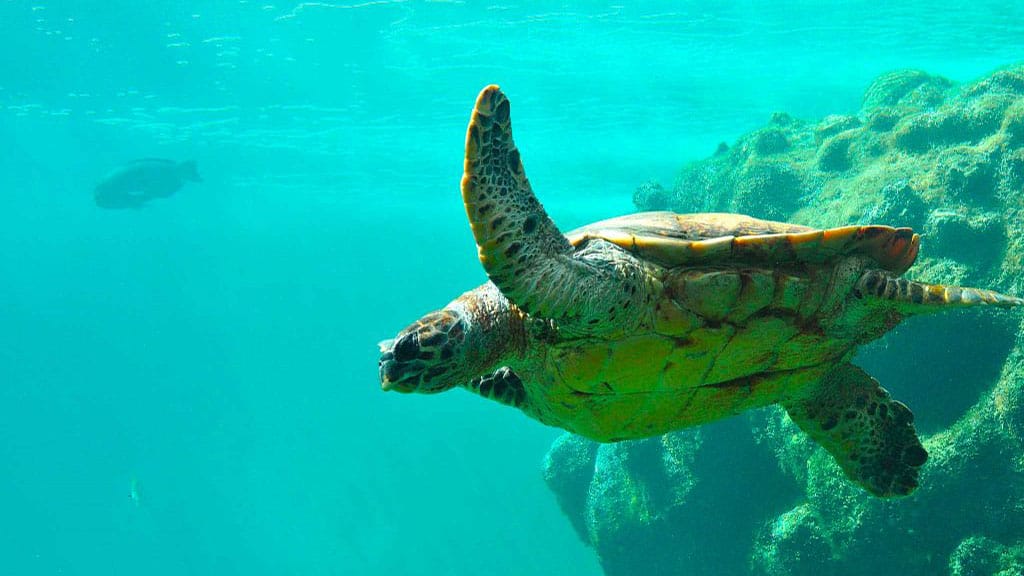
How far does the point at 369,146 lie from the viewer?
31.4m

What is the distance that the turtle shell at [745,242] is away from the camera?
3096mm

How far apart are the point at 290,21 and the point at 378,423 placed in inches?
1434

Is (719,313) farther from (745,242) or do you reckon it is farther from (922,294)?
(922,294)

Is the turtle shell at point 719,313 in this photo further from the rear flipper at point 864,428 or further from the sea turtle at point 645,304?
the rear flipper at point 864,428

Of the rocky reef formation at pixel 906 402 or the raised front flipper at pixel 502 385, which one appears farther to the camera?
the rocky reef formation at pixel 906 402

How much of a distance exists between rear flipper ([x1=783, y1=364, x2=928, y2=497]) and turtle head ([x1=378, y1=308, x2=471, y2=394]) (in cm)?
275

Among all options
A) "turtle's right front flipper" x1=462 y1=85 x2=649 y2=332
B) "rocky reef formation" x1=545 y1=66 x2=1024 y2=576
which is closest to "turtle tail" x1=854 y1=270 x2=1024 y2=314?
"turtle's right front flipper" x1=462 y1=85 x2=649 y2=332

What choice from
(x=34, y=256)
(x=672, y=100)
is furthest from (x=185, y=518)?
(x=672, y=100)

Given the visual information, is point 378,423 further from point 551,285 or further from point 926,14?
point 551,285

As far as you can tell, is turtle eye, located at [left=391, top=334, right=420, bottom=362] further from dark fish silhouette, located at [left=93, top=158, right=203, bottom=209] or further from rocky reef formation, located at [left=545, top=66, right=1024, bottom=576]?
dark fish silhouette, located at [left=93, top=158, right=203, bottom=209]

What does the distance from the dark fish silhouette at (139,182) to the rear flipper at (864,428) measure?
2762 cm

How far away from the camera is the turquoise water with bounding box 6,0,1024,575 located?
64.2 feet

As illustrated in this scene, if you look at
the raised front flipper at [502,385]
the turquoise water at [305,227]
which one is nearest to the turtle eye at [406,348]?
the raised front flipper at [502,385]

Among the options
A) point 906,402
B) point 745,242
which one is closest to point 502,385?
point 745,242
